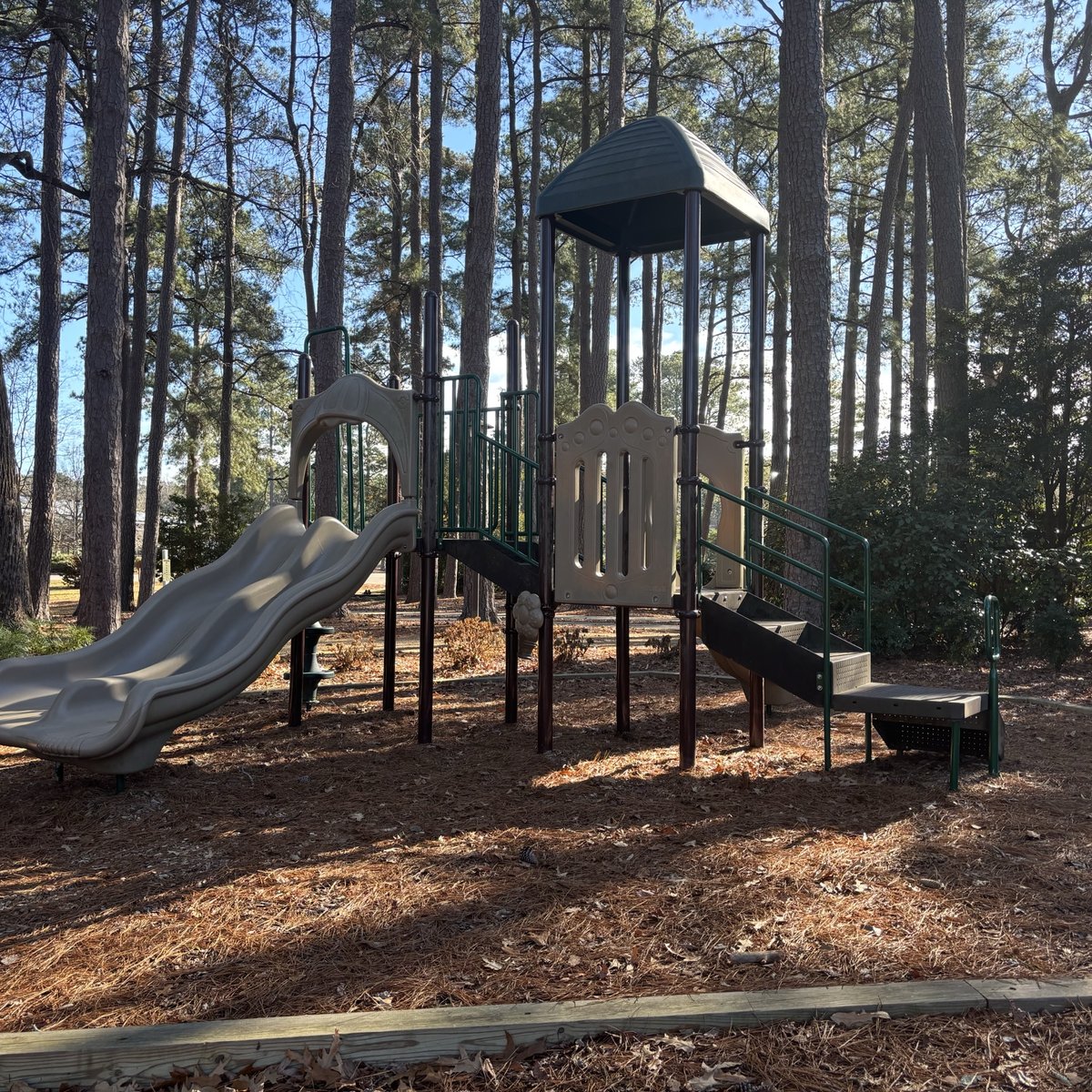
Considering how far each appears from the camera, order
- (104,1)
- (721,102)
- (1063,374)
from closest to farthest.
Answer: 1. (104,1)
2. (1063,374)
3. (721,102)

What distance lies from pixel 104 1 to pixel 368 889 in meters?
10.5

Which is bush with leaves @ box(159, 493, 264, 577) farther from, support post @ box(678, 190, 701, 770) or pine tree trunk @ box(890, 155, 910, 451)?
support post @ box(678, 190, 701, 770)

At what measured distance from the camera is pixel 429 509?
6.48 metres

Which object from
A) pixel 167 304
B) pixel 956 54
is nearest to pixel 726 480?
pixel 956 54

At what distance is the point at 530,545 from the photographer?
6.66m

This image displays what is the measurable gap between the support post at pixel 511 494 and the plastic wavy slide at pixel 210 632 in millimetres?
699

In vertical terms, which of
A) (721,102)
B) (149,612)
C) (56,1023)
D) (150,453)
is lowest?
(56,1023)

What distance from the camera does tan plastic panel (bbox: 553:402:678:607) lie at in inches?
224

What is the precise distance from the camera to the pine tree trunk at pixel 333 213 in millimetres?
11875

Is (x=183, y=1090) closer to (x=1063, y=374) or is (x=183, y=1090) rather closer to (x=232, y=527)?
(x=1063, y=374)

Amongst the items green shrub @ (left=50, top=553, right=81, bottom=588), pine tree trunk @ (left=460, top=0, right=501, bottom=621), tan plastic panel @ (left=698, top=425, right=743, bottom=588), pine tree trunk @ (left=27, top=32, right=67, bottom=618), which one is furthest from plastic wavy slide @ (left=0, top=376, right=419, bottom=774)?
green shrub @ (left=50, top=553, right=81, bottom=588)

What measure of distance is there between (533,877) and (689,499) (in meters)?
2.61

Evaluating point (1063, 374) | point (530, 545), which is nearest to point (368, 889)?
point (530, 545)

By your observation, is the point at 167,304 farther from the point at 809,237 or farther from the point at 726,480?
the point at 726,480
